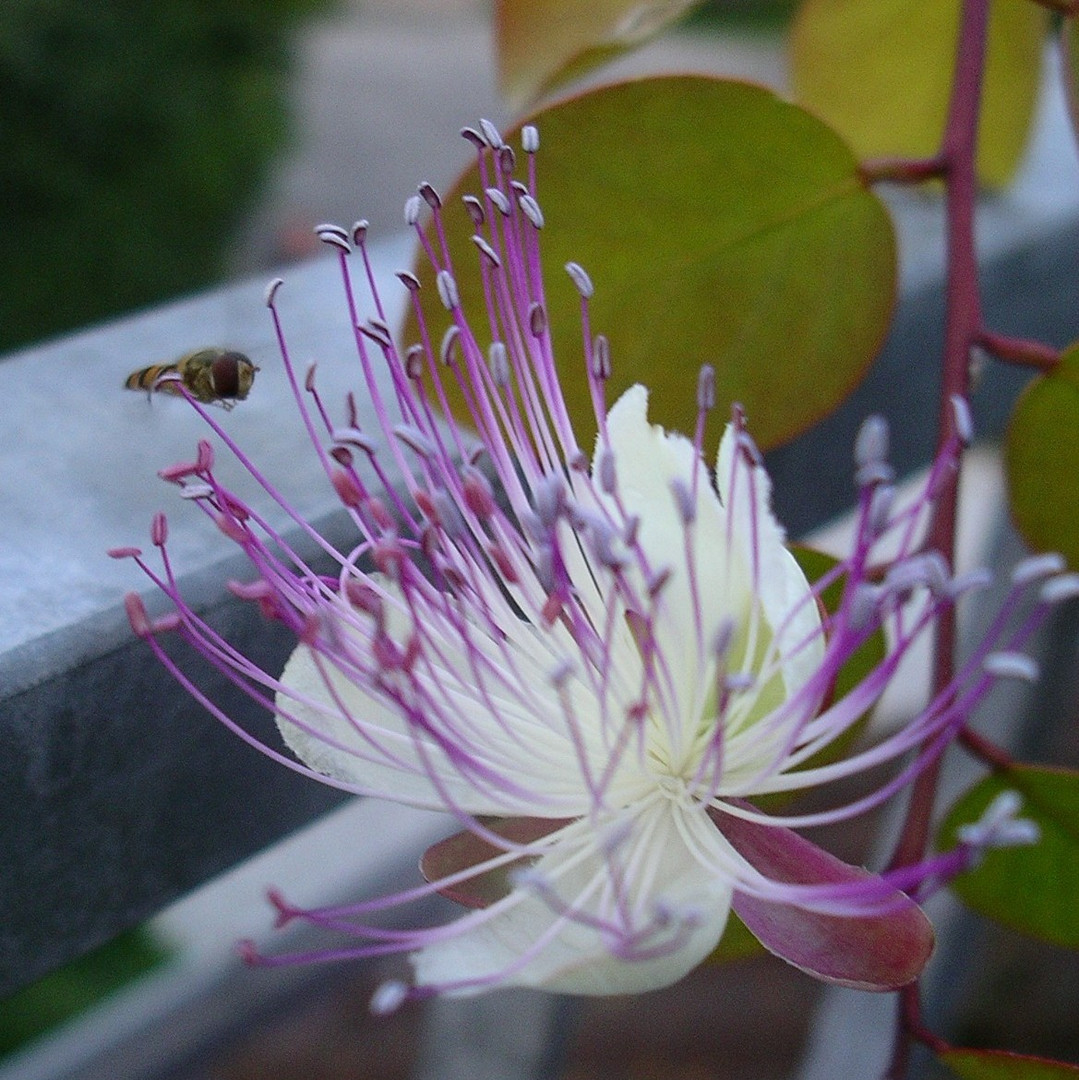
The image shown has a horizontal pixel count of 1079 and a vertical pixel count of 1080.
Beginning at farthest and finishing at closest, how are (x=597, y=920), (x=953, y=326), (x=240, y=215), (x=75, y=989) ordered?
(x=240, y=215) → (x=75, y=989) → (x=953, y=326) → (x=597, y=920)

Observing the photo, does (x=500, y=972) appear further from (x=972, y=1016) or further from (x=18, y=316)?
(x=18, y=316)

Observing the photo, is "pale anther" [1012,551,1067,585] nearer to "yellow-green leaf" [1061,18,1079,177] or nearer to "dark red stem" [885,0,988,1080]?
"dark red stem" [885,0,988,1080]

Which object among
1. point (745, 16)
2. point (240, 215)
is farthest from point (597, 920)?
point (745, 16)

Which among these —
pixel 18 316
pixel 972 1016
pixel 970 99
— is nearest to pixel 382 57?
pixel 18 316

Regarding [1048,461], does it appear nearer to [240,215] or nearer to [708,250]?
[708,250]

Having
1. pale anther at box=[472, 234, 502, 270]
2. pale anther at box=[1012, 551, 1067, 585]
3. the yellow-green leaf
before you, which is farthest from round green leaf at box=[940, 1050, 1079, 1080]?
the yellow-green leaf
